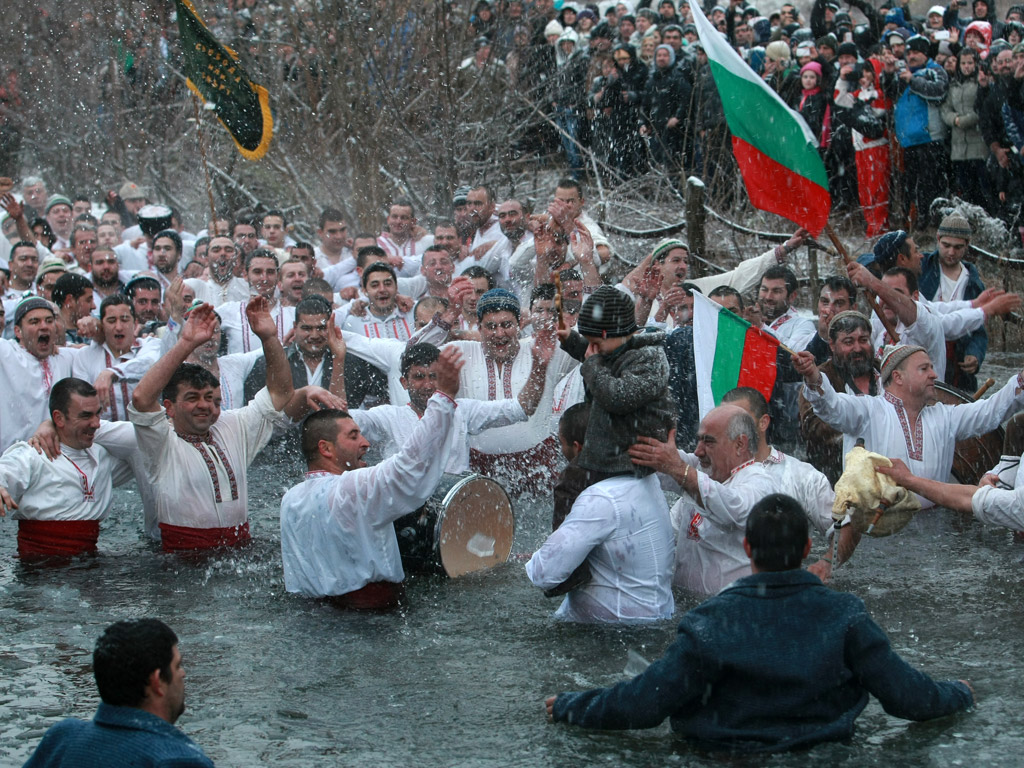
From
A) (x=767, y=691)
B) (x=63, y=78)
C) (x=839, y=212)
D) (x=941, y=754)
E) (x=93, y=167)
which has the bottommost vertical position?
(x=941, y=754)

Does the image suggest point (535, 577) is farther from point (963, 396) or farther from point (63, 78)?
point (63, 78)

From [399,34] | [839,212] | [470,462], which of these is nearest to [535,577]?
[470,462]

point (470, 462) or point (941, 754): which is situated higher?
point (470, 462)

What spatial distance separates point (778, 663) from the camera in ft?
12.1

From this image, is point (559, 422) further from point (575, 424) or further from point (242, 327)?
point (242, 327)

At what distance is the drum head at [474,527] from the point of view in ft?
20.1

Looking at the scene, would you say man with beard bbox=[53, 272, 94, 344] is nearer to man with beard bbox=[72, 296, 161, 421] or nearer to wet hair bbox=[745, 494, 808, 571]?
man with beard bbox=[72, 296, 161, 421]

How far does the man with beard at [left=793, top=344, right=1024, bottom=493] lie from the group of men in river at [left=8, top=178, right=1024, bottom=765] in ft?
0.04

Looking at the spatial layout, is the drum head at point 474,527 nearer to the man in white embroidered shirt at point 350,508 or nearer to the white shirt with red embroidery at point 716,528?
the man in white embroidered shirt at point 350,508

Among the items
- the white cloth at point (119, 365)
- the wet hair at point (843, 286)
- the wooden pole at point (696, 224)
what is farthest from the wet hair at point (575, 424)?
the wooden pole at point (696, 224)

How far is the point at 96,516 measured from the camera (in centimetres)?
680

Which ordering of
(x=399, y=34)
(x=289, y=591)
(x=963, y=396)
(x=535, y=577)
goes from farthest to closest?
(x=399, y=34) → (x=963, y=396) → (x=289, y=591) → (x=535, y=577)

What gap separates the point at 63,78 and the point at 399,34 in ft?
26.1

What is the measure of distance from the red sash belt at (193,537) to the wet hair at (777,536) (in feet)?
12.1
